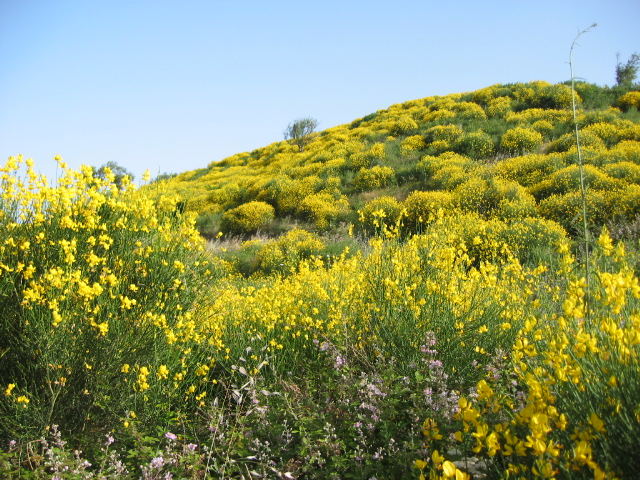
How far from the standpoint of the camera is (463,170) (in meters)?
10.6

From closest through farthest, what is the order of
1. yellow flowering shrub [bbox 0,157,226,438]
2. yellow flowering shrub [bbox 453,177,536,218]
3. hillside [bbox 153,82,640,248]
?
yellow flowering shrub [bbox 0,157,226,438] < yellow flowering shrub [bbox 453,177,536,218] < hillside [bbox 153,82,640,248]

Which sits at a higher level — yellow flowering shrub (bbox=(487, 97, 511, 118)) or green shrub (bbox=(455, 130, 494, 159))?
yellow flowering shrub (bbox=(487, 97, 511, 118))

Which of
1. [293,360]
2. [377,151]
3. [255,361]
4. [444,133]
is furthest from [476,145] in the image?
[255,361]

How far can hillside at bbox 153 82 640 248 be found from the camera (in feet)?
26.7

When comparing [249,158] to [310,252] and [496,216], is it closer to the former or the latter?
[310,252]

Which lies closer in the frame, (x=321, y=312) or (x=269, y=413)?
(x=269, y=413)

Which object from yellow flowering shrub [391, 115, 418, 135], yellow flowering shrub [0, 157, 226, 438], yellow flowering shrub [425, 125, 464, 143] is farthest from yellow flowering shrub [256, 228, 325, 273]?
yellow flowering shrub [391, 115, 418, 135]

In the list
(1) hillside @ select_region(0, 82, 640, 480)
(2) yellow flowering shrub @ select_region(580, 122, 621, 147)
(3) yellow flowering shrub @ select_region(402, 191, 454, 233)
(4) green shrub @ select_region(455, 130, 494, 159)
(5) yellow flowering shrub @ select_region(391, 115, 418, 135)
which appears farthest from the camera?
(5) yellow flowering shrub @ select_region(391, 115, 418, 135)

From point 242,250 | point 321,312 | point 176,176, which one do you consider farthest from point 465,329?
point 176,176

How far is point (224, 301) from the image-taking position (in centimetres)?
402

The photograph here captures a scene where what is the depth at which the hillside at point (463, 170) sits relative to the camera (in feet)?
26.7

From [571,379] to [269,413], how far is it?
1.61 metres

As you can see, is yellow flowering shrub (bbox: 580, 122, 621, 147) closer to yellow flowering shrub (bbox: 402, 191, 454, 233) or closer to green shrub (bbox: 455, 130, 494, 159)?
green shrub (bbox: 455, 130, 494, 159)

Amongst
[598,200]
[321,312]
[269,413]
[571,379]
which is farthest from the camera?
[598,200]
